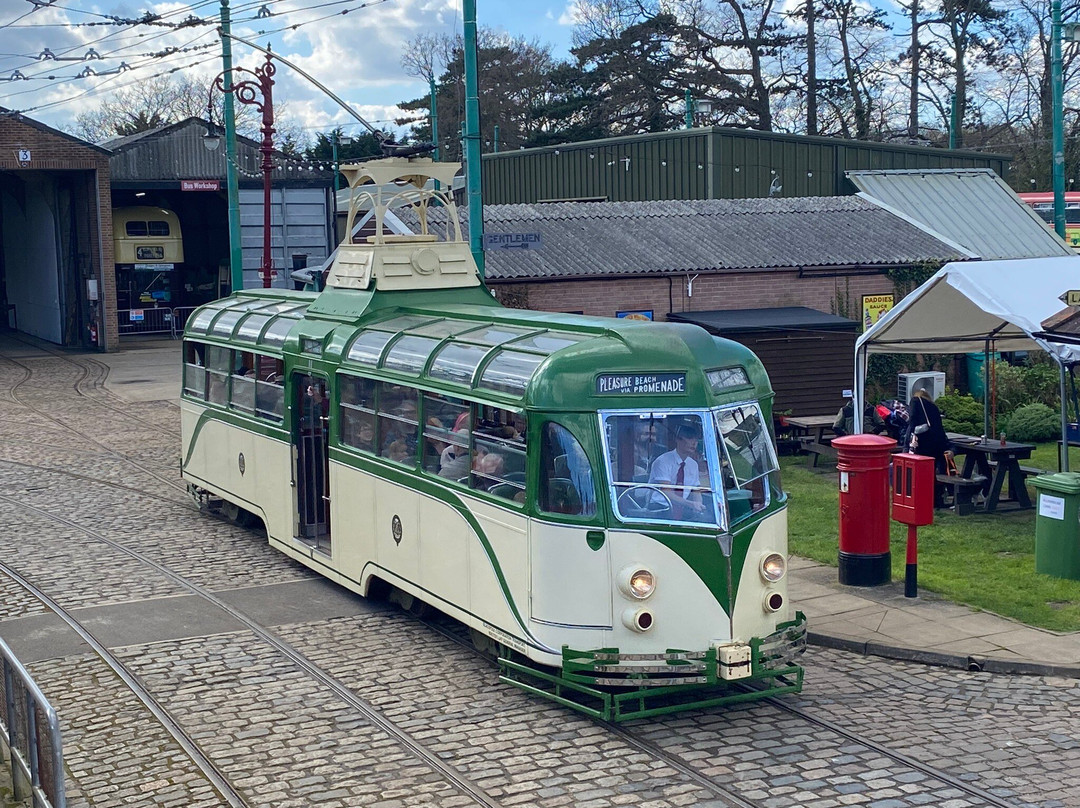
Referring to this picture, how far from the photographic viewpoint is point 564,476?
29.3 ft

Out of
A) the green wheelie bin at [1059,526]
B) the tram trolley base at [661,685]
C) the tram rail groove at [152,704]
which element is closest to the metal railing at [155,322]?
the tram rail groove at [152,704]

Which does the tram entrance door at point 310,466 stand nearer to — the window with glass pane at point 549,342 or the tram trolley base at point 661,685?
the window with glass pane at point 549,342

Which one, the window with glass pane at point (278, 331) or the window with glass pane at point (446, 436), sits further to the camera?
the window with glass pane at point (278, 331)

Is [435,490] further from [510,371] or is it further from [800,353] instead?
[800,353]

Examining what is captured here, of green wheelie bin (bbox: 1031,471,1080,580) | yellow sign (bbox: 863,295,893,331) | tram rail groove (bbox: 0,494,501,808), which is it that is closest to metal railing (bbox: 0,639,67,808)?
tram rail groove (bbox: 0,494,501,808)

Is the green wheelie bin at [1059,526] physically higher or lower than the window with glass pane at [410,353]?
lower

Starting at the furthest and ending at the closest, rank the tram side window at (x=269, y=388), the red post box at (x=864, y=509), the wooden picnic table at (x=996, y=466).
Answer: the wooden picnic table at (x=996, y=466) < the tram side window at (x=269, y=388) < the red post box at (x=864, y=509)

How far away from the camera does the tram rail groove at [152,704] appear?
7.89m

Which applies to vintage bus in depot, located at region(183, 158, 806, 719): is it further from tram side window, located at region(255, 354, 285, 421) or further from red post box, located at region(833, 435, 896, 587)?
red post box, located at region(833, 435, 896, 587)

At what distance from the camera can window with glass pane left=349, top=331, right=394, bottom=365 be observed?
11.6m

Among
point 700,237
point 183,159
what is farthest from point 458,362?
point 183,159

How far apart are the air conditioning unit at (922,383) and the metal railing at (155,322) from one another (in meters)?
26.2

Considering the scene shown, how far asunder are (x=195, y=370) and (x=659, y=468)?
9.43 metres

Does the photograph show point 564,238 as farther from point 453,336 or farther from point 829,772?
point 829,772
